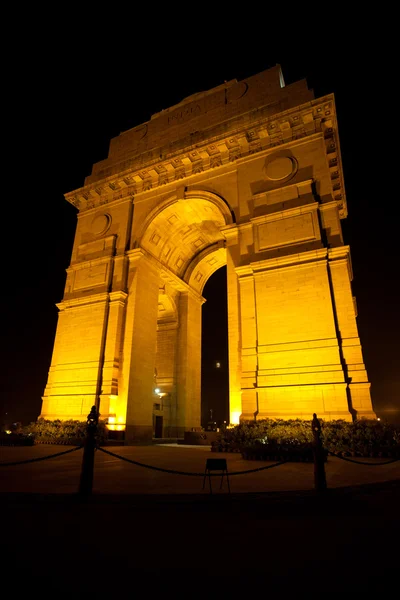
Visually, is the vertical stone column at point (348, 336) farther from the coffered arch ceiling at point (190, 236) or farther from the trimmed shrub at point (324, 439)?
the coffered arch ceiling at point (190, 236)

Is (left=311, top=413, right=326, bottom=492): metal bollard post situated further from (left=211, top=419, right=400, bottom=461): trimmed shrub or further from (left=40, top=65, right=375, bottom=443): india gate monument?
(left=40, top=65, right=375, bottom=443): india gate monument

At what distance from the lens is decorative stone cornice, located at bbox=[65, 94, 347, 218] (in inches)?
744

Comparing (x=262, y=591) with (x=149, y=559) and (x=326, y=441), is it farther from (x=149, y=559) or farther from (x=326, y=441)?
(x=326, y=441)

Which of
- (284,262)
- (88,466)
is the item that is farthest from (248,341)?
(88,466)

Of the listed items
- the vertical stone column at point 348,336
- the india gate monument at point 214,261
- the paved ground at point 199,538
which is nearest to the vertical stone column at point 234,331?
the india gate monument at point 214,261

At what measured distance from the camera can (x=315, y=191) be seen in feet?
57.6

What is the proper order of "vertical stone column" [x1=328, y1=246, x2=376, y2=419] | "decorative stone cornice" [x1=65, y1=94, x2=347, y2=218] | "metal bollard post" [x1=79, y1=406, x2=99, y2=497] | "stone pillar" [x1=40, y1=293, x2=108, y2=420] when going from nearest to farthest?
"metal bollard post" [x1=79, y1=406, x2=99, y2=497]
"vertical stone column" [x1=328, y1=246, x2=376, y2=419]
"stone pillar" [x1=40, y1=293, x2=108, y2=420]
"decorative stone cornice" [x1=65, y1=94, x2=347, y2=218]

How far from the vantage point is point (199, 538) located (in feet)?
13.0

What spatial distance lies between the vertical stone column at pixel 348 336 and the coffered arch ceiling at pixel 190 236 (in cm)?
651

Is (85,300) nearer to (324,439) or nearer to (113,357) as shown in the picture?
(113,357)

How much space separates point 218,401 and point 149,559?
1834 inches

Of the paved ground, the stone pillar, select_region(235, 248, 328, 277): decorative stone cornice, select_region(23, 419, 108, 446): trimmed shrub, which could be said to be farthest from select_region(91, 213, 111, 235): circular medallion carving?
the paved ground

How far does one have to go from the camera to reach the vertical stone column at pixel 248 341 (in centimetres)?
1480

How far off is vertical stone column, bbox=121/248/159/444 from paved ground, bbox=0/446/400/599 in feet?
38.3
